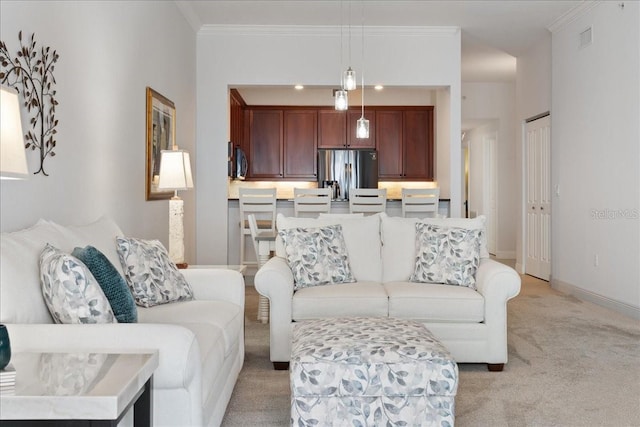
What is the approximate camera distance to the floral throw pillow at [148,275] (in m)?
2.88

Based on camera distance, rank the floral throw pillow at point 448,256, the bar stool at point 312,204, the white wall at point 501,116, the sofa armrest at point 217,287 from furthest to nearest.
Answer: the white wall at point 501,116
the bar stool at point 312,204
the floral throw pillow at point 448,256
the sofa armrest at point 217,287

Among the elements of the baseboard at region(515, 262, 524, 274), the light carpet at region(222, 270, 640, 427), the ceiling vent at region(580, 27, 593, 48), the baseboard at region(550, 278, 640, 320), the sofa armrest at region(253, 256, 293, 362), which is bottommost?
the light carpet at region(222, 270, 640, 427)

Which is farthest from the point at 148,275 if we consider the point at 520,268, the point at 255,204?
the point at 520,268

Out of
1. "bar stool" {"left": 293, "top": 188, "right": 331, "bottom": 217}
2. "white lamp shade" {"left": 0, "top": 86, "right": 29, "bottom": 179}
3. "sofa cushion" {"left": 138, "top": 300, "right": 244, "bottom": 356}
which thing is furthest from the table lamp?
"white lamp shade" {"left": 0, "top": 86, "right": 29, "bottom": 179}

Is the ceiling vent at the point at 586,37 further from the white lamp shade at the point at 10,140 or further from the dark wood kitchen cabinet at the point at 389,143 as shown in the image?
the white lamp shade at the point at 10,140

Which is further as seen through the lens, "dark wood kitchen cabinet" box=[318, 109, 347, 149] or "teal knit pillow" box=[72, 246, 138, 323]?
"dark wood kitchen cabinet" box=[318, 109, 347, 149]

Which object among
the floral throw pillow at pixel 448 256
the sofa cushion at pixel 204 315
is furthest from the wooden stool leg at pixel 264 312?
the sofa cushion at pixel 204 315

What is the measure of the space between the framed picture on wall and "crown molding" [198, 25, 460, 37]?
1598mm

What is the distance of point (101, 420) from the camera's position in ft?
4.56

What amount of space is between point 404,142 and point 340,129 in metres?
1.08

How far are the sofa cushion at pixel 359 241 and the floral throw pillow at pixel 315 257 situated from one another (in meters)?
0.11

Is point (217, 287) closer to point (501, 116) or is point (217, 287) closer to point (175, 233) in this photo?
point (175, 233)

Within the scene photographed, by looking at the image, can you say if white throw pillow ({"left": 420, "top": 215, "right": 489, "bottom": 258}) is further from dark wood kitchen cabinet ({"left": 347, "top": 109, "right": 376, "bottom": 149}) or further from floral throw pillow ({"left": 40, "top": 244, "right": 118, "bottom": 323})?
dark wood kitchen cabinet ({"left": 347, "top": 109, "right": 376, "bottom": 149})

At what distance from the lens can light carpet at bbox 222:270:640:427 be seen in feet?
8.80
